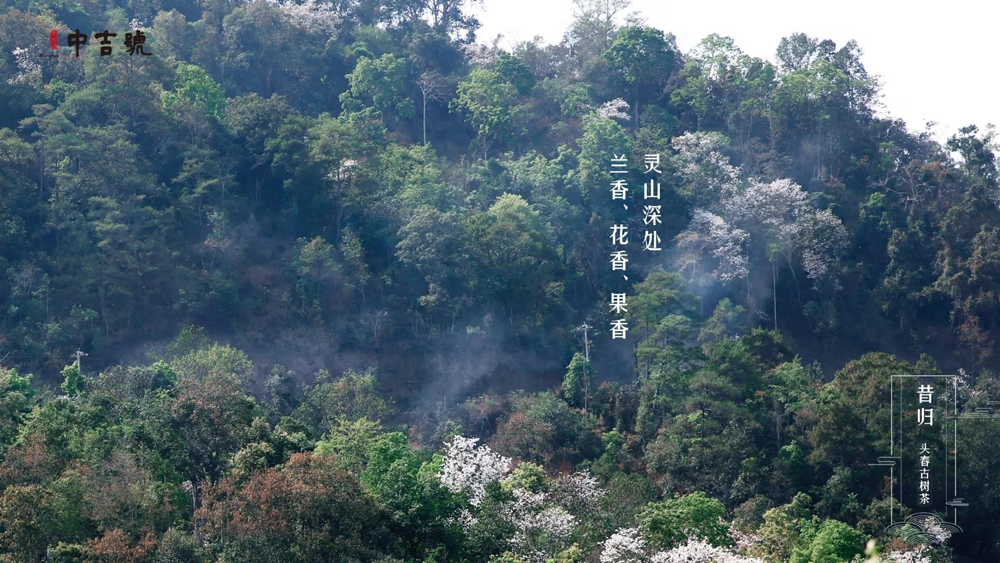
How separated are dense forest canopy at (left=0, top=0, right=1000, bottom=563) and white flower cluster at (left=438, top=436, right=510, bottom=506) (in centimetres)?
10

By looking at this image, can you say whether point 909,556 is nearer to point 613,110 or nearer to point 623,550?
point 623,550

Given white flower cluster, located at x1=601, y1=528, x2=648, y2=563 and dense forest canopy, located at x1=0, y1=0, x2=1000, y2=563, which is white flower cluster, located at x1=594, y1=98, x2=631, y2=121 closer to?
dense forest canopy, located at x1=0, y1=0, x2=1000, y2=563

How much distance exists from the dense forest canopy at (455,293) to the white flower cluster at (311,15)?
8 centimetres

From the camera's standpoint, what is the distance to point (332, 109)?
151 feet

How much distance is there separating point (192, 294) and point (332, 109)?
1101 centimetres

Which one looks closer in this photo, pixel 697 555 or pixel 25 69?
pixel 697 555

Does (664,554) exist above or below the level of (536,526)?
below

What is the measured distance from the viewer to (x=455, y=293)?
125ft

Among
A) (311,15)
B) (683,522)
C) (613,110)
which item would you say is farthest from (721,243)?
(311,15)

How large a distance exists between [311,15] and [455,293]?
547 inches

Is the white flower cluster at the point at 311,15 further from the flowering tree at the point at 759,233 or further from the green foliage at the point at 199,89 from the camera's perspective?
the flowering tree at the point at 759,233

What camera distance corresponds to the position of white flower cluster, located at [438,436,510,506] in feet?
89.8

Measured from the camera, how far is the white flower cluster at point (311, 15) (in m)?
47.0

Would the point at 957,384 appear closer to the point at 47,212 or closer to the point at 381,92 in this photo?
the point at 381,92
